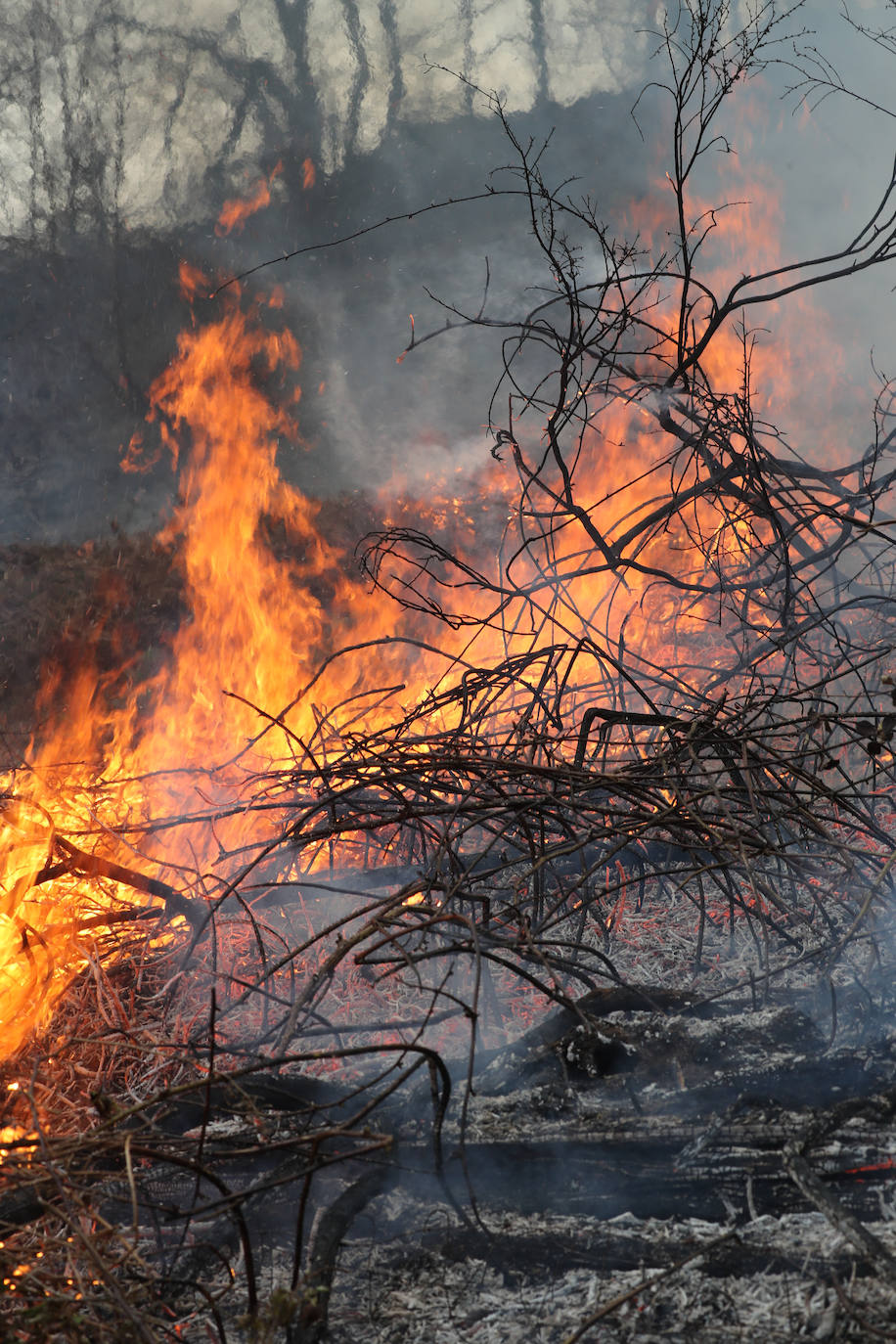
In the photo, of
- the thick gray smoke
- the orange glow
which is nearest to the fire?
the orange glow

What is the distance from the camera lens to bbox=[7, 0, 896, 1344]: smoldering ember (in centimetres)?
216

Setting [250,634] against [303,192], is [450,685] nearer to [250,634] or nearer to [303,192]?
[250,634]

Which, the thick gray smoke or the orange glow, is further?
the orange glow

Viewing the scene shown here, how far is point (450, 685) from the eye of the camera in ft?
25.1

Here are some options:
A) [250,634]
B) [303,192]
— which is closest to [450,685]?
[250,634]

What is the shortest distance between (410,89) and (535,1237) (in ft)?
33.1

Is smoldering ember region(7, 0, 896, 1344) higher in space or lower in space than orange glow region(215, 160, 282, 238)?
lower

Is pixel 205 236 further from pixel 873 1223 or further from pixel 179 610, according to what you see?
pixel 873 1223

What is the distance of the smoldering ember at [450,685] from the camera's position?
2160 mm

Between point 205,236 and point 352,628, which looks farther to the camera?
point 205,236

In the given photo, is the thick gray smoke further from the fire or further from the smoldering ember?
the fire

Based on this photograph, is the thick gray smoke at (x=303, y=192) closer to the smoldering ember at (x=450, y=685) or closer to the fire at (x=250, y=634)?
the smoldering ember at (x=450, y=685)

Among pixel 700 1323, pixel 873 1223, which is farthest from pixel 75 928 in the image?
pixel 873 1223

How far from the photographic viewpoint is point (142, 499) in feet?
31.7
